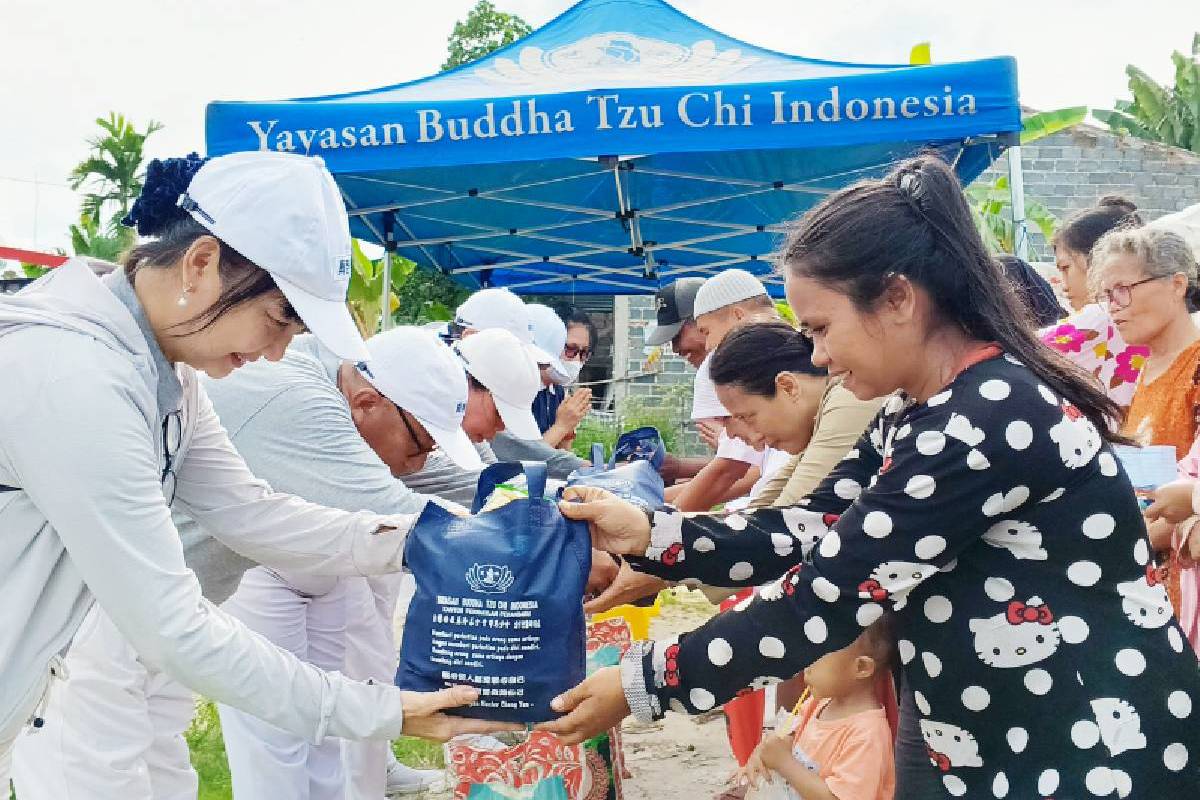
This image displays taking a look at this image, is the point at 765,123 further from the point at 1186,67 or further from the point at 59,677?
the point at 1186,67

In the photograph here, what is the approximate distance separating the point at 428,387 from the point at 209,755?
8.81 feet

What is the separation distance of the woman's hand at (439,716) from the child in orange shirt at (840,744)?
0.84m

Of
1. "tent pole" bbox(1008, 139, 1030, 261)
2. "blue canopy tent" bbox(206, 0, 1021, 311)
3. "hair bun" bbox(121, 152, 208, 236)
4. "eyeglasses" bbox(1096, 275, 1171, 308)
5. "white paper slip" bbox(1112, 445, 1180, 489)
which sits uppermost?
"blue canopy tent" bbox(206, 0, 1021, 311)

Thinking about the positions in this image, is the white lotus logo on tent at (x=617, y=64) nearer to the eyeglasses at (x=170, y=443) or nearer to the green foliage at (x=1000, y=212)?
the eyeglasses at (x=170, y=443)

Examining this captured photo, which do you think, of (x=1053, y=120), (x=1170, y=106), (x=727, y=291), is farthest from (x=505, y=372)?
(x=1170, y=106)

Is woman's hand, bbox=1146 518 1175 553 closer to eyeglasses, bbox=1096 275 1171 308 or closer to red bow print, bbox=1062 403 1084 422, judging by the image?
eyeglasses, bbox=1096 275 1171 308

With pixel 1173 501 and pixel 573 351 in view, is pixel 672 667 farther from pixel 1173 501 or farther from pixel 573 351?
pixel 573 351

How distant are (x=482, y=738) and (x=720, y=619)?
1300mm

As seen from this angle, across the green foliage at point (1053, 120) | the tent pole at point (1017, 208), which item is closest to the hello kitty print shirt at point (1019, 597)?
the tent pole at point (1017, 208)

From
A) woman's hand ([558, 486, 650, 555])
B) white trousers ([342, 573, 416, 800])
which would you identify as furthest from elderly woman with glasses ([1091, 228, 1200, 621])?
white trousers ([342, 573, 416, 800])

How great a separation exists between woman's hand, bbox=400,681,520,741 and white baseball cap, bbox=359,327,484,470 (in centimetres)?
86

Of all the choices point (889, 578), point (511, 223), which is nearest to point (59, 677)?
point (889, 578)

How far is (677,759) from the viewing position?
490cm

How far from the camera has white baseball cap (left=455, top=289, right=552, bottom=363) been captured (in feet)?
16.7
